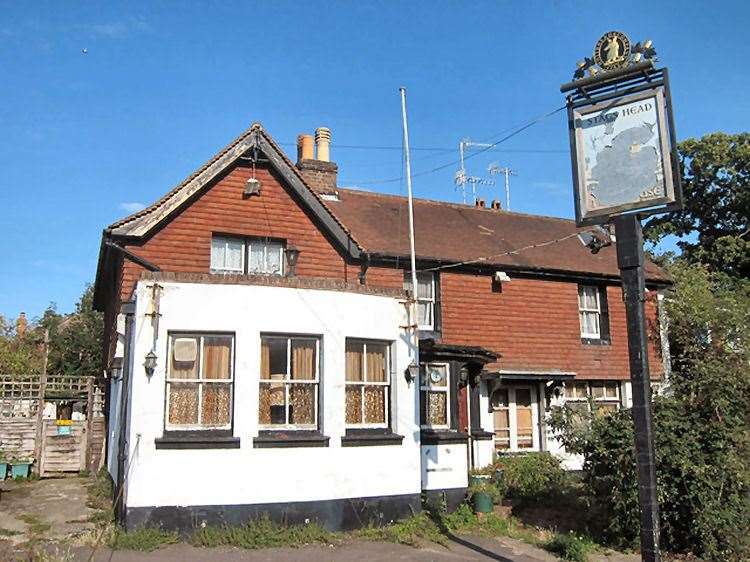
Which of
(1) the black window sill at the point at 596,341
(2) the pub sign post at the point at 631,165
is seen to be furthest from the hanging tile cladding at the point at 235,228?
(1) the black window sill at the point at 596,341

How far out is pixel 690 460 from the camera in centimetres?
1160

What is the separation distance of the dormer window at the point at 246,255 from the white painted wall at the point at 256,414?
528cm

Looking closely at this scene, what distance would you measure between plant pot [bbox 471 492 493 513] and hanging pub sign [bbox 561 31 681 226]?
619cm

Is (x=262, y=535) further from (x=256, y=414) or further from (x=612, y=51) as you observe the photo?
(x=612, y=51)

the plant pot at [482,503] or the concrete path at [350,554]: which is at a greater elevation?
the plant pot at [482,503]

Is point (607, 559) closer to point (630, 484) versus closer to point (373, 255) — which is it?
point (630, 484)

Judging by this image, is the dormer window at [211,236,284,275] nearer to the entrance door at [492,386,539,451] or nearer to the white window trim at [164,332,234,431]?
the white window trim at [164,332,234,431]

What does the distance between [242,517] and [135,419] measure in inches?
94.0

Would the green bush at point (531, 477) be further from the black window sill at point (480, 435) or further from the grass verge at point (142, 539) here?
the grass verge at point (142, 539)

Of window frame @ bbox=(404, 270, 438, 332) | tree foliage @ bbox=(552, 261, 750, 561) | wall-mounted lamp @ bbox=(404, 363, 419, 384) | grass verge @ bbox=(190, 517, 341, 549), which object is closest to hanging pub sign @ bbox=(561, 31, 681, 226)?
tree foliage @ bbox=(552, 261, 750, 561)

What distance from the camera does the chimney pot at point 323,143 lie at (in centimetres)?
2244

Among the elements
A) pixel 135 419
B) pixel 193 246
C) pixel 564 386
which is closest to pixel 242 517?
pixel 135 419

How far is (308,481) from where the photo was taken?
12.1 meters

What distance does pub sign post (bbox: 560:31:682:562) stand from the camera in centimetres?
998
